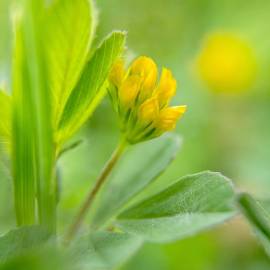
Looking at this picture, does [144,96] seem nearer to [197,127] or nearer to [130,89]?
[130,89]

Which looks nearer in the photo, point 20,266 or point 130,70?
point 20,266

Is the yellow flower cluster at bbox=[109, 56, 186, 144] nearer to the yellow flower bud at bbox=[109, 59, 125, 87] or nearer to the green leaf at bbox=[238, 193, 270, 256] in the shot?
the yellow flower bud at bbox=[109, 59, 125, 87]

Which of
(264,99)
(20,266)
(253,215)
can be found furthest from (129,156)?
(264,99)

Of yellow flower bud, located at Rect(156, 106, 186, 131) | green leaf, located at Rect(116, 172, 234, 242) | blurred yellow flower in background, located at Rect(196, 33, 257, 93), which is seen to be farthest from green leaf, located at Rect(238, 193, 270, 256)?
blurred yellow flower in background, located at Rect(196, 33, 257, 93)

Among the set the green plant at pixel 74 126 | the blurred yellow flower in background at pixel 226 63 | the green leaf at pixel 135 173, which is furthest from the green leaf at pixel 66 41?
the blurred yellow flower in background at pixel 226 63

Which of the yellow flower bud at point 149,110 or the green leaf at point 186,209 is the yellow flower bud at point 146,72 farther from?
the green leaf at point 186,209

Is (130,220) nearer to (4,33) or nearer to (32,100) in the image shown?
(32,100)

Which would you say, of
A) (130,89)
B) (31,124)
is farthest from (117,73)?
(31,124)
